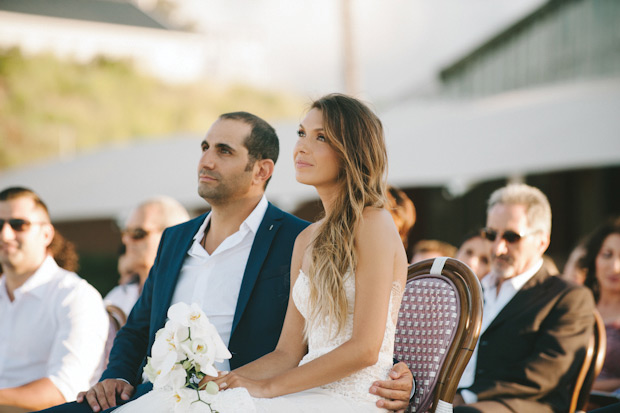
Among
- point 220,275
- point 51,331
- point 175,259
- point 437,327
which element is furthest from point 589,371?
point 51,331

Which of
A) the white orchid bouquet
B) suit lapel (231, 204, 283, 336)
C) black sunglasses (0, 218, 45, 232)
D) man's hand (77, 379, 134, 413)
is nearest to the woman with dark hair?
suit lapel (231, 204, 283, 336)

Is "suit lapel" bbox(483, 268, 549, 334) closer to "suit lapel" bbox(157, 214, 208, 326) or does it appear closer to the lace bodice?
the lace bodice

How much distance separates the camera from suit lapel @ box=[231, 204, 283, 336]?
3211 millimetres

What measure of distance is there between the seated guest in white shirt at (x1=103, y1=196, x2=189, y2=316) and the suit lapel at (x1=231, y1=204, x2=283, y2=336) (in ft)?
5.80

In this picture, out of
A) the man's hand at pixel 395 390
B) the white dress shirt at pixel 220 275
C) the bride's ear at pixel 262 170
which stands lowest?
the man's hand at pixel 395 390

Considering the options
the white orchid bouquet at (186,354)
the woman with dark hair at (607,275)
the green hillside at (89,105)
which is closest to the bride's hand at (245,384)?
the white orchid bouquet at (186,354)

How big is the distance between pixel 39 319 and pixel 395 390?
2161mm

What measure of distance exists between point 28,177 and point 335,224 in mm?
13242

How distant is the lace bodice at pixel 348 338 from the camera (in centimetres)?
266

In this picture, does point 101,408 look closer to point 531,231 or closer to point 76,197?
point 531,231

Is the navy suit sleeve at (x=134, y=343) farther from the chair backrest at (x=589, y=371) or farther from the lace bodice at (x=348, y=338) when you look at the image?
the chair backrest at (x=589, y=371)

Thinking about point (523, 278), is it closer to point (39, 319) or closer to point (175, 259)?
point (175, 259)

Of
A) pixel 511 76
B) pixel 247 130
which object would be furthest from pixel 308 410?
pixel 511 76

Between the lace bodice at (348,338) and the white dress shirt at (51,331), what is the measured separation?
146cm
